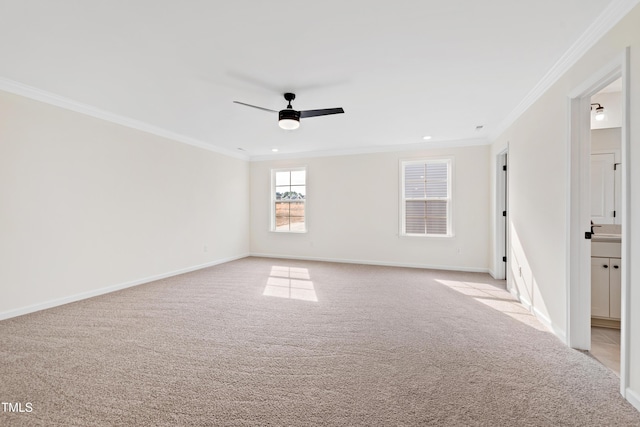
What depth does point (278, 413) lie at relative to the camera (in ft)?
5.60

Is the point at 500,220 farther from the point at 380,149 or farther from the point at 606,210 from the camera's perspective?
the point at 380,149

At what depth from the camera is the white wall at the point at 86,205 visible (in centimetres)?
318

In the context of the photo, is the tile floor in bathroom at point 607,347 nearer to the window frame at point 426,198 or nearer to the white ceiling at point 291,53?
the white ceiling at point 291,53

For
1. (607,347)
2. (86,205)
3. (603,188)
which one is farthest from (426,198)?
(86,205)

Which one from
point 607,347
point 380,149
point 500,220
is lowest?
point 607,347

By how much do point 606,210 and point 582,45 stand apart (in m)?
2.30

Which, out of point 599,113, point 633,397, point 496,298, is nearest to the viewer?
point 633,397

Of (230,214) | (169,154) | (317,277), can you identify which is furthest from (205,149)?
(317,277)

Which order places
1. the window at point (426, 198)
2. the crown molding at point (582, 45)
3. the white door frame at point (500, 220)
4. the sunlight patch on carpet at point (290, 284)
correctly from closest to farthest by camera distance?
1. the crown molding at point (582, 45)
2. the sunlight patch on carpet at point (290, 284)
3. the white door frame at point (500, 220)
4. the window at point (426, 198)

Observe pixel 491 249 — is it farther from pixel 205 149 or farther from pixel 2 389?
pixel 2 389

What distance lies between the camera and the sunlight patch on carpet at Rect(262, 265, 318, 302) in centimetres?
408

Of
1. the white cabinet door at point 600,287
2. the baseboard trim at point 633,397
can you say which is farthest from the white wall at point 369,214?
the baseboard trim at point 633,397

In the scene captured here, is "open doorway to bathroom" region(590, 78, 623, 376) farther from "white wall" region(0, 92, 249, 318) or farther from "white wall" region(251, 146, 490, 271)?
"white wall" region(0, 92, 249, 318)

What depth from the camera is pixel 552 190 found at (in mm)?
2826
